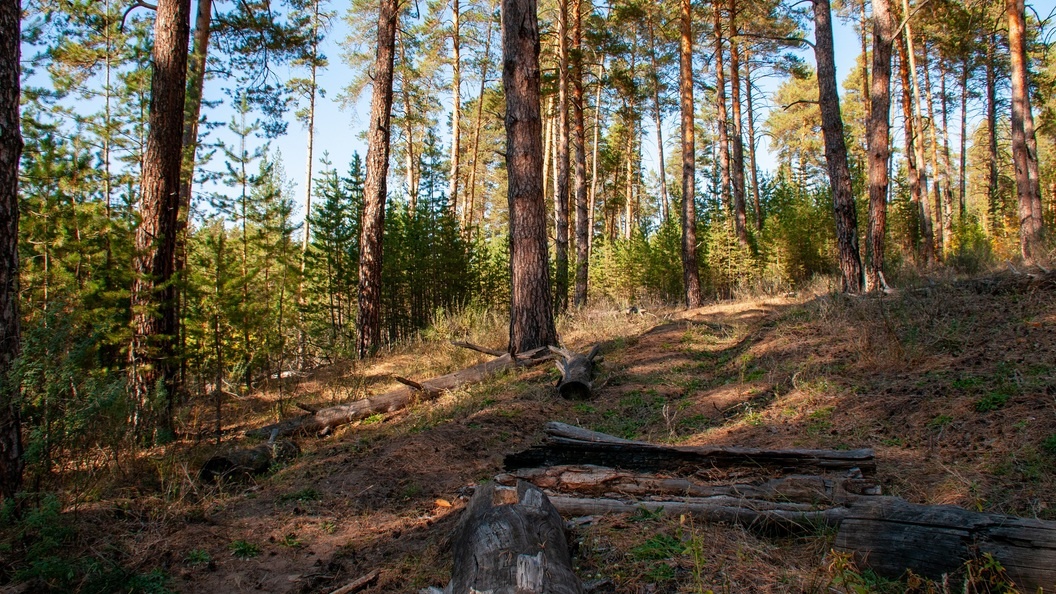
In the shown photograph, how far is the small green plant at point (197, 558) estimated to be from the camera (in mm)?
3252

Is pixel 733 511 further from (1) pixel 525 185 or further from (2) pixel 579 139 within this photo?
(2) pixel 579 139

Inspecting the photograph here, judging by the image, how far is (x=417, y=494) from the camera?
432cm

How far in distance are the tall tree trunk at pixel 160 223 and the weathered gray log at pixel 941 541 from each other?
6.31 metres

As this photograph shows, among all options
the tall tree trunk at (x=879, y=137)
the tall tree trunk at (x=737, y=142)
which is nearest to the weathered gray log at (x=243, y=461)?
the tall tree trunk at (x=879, y=137)

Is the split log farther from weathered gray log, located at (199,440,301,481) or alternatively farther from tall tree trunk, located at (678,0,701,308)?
tall tree trunk, located at (678,0,701,308)

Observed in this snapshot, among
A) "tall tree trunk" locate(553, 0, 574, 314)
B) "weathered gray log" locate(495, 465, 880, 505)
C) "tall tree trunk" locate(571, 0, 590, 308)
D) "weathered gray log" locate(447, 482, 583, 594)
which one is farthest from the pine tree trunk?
"weathered gray log" locate(447, 482, 583, 594)

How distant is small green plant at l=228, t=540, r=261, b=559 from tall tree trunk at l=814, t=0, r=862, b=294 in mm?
9821

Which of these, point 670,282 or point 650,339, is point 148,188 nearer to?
point 650,339

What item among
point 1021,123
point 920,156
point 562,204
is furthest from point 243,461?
point 920,156

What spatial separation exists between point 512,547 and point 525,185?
650cm

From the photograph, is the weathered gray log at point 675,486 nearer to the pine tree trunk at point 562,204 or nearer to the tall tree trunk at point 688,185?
the pine tree trunk at point 562,204

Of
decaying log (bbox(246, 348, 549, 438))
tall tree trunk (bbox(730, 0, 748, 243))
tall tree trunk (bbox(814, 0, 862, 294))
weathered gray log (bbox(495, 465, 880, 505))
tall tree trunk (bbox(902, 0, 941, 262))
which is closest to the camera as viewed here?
weathered gray log (bbox(495, 465, 880, 505))

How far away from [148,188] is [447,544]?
6013 mm

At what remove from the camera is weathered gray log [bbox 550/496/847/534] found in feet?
9.84
